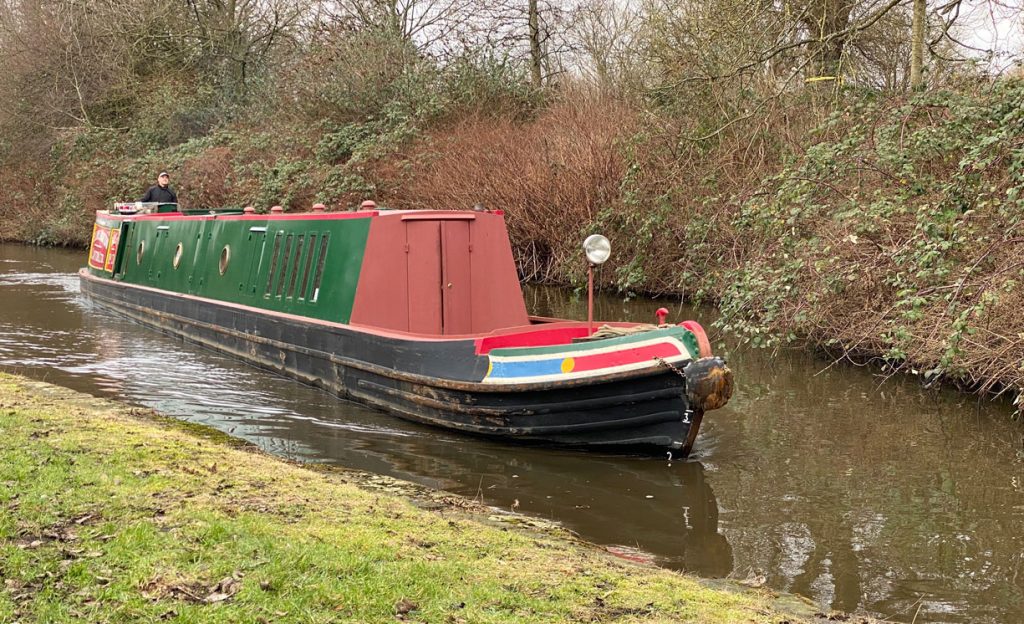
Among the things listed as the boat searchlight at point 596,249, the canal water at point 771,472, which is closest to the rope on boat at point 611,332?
the boat searchlight at point 596,249

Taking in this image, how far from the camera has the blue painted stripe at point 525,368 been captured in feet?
25.8

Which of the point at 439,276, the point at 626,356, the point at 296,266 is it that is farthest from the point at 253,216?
the point at 626,356

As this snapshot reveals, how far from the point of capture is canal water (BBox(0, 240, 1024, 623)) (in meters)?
5.57

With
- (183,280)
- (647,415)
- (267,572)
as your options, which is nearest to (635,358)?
(647,415)

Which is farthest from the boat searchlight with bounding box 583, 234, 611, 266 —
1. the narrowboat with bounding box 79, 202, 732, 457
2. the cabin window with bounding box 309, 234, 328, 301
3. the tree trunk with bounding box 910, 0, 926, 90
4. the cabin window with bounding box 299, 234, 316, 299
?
the tree trunk with bounding box 910, 0, 926, 90

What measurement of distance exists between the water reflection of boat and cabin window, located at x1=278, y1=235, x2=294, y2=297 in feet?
9.12

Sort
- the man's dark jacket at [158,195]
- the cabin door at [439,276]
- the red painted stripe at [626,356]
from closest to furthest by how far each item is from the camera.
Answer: the red painted stripe at [626,356]
the cabin door at [439,276]
the man's dark jacket at [158,195]

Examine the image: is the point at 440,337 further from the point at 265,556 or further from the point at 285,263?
the point at 265,556

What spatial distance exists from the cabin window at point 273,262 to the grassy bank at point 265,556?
566 centimetres

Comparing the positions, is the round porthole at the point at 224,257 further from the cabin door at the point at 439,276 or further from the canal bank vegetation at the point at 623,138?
the canal bank vegetation at the point at 623,138

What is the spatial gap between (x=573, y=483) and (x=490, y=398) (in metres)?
1.26

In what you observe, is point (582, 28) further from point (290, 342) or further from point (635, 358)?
point (635, 358)

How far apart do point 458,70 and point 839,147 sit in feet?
49.5

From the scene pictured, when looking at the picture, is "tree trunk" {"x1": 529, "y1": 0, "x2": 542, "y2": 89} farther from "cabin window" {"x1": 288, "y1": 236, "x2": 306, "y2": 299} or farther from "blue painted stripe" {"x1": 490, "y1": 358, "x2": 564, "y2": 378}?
"blue painted stripe" {"x1": 490, "y1": 358, "x2": 564, "y2": 378}
